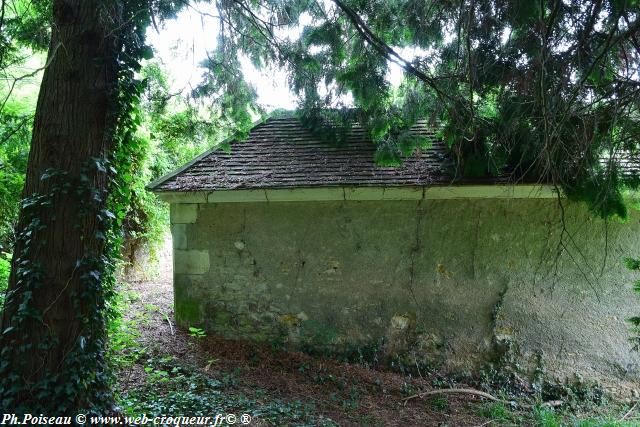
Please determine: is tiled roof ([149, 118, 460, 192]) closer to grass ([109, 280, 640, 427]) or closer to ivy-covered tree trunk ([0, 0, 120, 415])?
grass ([109, 280, 640, 427])

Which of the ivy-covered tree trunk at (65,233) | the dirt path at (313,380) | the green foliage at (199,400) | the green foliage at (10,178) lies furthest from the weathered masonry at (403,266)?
the green foliage at (10,178)

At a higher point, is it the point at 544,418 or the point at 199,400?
the point at 199,400

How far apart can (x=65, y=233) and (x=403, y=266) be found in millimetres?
4098

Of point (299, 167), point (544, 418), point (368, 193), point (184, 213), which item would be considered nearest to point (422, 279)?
point (368, 193)

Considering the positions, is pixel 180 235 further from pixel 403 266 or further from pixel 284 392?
pixel 403 266

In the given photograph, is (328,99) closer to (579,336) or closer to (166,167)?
(579,336)

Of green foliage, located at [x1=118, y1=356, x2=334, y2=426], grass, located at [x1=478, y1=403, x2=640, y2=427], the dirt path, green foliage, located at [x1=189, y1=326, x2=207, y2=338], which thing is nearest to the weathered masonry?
green foliage, located at [x1=189, y1=326, x2=207, y2=338]

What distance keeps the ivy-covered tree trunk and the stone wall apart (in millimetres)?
2754

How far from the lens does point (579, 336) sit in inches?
235

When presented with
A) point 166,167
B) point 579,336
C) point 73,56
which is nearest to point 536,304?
point 579,336

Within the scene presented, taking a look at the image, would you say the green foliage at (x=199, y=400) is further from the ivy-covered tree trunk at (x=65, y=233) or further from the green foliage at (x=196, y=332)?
the green foliage at (x=196, y=332)

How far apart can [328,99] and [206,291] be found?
316 centimetres

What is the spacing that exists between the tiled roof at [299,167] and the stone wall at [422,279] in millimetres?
393

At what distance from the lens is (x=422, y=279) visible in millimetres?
6090
